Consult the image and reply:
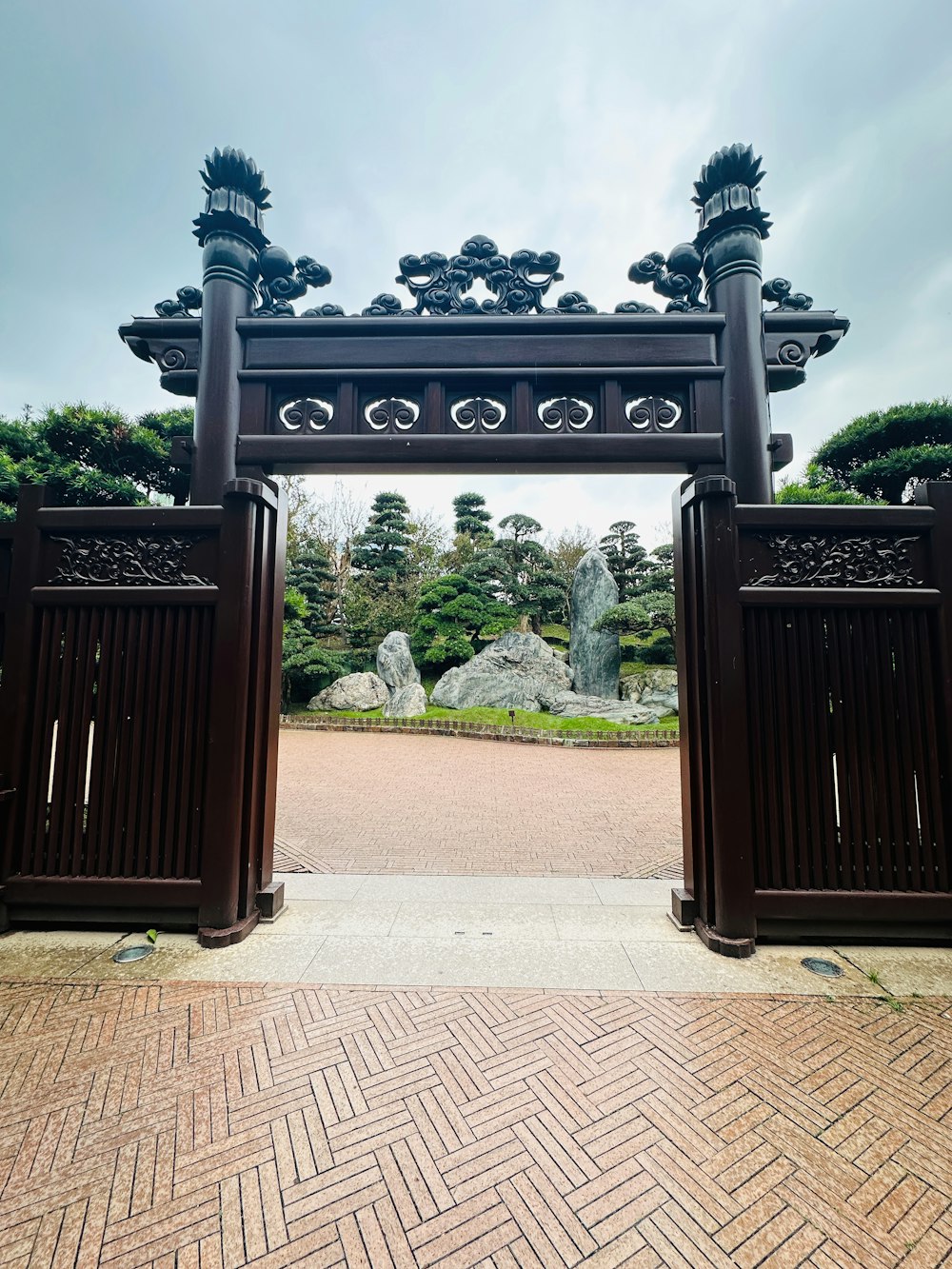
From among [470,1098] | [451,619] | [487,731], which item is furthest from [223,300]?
[451,619]

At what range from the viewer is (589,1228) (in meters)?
1.44

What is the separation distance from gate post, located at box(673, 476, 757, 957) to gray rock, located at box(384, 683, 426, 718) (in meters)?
12.7

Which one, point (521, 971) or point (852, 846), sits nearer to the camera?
point (521, 971)

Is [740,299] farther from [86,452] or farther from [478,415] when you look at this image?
[86,452]

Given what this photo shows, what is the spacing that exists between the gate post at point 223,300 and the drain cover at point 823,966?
4177 mm

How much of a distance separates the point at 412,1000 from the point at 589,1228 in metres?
1.20

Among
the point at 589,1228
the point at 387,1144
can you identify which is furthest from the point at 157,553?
the point at 589,1228

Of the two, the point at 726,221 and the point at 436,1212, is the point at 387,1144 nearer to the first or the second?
the point at 436,1212

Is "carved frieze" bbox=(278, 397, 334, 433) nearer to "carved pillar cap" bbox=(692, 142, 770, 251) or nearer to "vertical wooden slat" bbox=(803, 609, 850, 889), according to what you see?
"carved pillar cap" bbox=(692, 142, 770, 251)

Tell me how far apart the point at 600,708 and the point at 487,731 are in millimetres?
3063

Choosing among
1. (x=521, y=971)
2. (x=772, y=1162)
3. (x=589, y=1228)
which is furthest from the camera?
(x=521, y=971)

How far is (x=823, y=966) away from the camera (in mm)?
2807

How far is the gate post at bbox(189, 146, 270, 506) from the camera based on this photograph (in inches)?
134

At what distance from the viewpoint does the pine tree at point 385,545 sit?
21.3 meters
